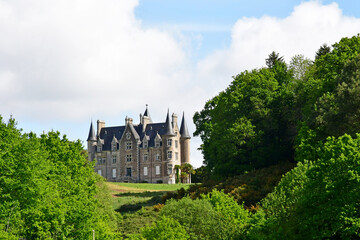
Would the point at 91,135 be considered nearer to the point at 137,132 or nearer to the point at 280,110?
the point at 137,132

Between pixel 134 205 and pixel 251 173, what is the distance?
13386 millimetres

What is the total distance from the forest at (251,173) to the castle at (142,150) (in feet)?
107

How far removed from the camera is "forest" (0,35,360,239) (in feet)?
102

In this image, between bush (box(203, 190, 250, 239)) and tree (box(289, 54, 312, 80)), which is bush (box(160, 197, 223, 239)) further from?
tree (box(289, 54, 312, 80))

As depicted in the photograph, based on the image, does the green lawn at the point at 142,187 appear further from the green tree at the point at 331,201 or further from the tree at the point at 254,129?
the green tree at the point at 331,201

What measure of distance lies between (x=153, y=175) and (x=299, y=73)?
44.3m

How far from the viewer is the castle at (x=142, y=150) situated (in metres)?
106

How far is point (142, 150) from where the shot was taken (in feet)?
356

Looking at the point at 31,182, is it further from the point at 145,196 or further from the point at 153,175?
the point at 153,175

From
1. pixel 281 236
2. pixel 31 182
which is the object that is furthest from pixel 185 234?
pixel 31 182

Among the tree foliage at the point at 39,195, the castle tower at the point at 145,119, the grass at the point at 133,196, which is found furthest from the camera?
the castle tower at the point at 145,119

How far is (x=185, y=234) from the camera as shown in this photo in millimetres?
38094

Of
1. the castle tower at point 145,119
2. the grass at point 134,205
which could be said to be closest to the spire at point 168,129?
the castle tower at point 145,119

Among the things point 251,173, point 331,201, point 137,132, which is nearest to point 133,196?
point 251,173
